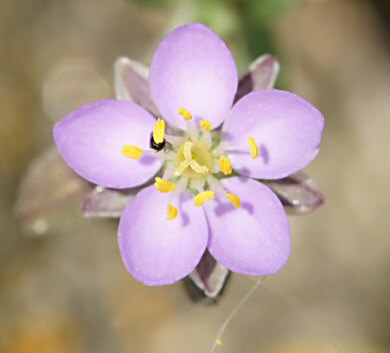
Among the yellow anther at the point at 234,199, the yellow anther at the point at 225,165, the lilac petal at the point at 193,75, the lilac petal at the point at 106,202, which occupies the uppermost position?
the lilac petal at the point at 193,75

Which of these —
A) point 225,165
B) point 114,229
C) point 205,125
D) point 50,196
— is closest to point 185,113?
point 205,125

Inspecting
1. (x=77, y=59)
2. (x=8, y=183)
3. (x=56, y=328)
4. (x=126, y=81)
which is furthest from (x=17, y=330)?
(x=126, y=81)

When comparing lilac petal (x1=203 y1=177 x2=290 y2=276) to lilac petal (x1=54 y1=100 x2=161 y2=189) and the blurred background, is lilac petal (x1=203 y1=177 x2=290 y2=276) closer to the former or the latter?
lilac petal (x1=54 y1=100 x2=161 y2=189)

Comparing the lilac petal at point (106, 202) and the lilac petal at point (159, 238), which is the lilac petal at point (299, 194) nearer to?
the lilac petal at point (159, 238)

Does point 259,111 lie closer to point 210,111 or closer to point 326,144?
point 210,111

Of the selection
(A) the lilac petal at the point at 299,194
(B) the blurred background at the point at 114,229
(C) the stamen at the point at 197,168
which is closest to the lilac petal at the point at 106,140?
(C) the stamen at the point at 197,168

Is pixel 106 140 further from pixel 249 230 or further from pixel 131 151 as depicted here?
pixel 249 230
